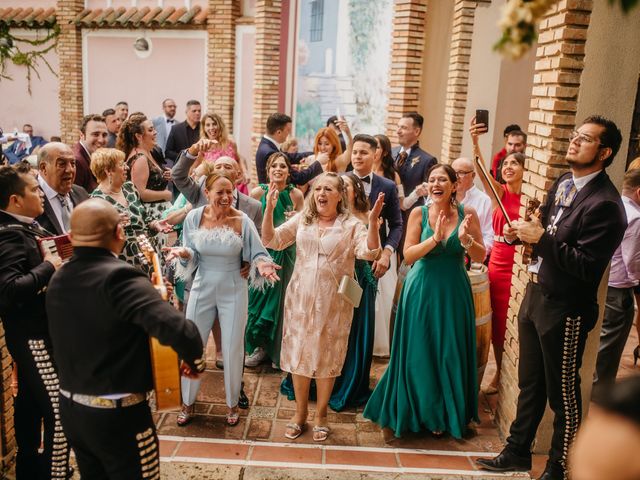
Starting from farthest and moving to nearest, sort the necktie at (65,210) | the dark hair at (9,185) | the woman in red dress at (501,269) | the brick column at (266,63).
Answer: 1. the brick column at (266,63)
2. the woman in red dress at (501,269)
3. the necktie at (65,210)
4. the dark hair at (9,185)

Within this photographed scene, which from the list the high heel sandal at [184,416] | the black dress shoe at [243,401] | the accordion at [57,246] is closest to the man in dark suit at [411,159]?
the black dress shoe at [243,401]

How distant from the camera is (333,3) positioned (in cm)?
1077

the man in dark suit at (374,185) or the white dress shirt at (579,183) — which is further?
the man in dark suit at (374,185)

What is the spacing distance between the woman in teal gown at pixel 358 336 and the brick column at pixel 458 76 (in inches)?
155

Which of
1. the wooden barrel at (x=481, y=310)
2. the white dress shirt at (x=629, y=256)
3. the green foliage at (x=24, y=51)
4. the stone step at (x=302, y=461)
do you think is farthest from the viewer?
the green foliage at (x=24, y=51)

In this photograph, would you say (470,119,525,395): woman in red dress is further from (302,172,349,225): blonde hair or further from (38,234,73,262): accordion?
(38,234,73,262): accordion

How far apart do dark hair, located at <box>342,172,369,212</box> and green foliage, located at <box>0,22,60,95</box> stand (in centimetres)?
1239

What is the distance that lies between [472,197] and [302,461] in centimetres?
281

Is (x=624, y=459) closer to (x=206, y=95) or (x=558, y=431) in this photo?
(x=558, y=431)

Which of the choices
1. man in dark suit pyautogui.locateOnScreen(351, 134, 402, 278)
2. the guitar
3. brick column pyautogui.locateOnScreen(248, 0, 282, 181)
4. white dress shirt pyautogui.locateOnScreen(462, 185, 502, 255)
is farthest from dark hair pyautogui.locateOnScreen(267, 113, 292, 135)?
brick column pyautogui.locateOnScreen(248, 0, 282, 181)

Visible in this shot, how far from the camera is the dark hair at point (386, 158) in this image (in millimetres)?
6359

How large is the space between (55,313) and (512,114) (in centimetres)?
944

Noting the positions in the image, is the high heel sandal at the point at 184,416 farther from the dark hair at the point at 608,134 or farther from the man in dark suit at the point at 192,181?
the dark hair at the point at 608,134

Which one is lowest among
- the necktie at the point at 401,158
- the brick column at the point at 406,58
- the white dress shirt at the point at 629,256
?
the white dress shirt at the point at 629,256
